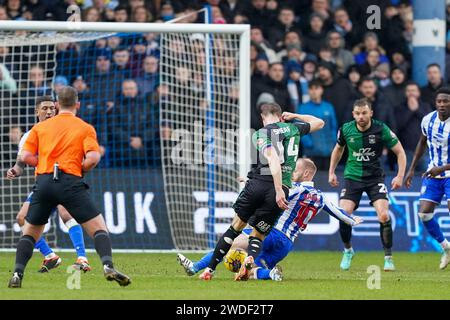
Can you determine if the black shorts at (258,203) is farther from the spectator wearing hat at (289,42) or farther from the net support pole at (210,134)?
the spectator wearing hat at (289,42)

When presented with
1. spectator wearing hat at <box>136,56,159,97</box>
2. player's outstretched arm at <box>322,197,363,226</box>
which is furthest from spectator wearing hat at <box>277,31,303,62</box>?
player's outstretched arm at <box>322,197,363,226</box>

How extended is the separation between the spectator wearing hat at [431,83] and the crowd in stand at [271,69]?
2 centimetres

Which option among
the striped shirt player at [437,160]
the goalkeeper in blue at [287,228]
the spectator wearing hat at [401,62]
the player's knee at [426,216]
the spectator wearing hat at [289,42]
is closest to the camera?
the goalkeeper in blue at [287,228]

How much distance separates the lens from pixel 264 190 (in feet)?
40.5

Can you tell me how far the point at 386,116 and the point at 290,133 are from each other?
7.18 m

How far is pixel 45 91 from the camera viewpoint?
18.2 m

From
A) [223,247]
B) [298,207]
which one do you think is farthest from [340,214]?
[223,247]

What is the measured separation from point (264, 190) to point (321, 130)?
6949mm

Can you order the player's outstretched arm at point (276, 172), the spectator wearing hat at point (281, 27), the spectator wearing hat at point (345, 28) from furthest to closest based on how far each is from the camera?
1. the spectator wearing hat at point (345, 28)
2. the spectator wearing hat at point (281, 27)
3. the player's outstretched arm at point (276, 172)

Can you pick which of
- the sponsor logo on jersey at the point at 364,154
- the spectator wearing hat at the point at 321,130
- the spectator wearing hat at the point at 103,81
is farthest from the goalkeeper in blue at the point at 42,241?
the spectator wearing hat at the point at 321,130

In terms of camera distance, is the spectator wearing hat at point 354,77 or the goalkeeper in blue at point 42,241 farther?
the spectator wearing hat at point 354,77

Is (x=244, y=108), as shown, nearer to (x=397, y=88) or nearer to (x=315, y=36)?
(x=397, y=88)

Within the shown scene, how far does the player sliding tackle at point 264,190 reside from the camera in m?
12.1
